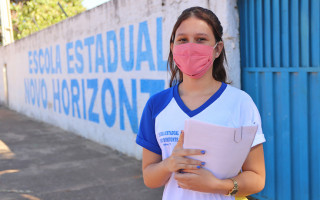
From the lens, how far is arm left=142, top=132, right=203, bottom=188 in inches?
51.8

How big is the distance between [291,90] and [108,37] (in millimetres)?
4122

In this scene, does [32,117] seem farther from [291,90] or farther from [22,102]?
[291,90]

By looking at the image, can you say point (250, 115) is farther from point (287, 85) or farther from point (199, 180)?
point (287, 85)

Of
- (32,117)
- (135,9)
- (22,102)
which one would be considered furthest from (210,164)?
(22,102)

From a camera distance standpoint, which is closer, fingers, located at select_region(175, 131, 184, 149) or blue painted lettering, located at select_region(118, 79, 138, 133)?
fingers, located at select_region(175, 131, 184, 149)

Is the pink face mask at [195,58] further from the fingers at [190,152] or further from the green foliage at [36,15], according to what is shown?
the green foliage at [36,15]

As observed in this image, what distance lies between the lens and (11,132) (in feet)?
29.3

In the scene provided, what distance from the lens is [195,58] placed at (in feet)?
4.99

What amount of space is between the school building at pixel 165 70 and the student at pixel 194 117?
1.84 m

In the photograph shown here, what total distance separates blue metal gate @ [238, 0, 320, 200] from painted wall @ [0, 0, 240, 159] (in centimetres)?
26

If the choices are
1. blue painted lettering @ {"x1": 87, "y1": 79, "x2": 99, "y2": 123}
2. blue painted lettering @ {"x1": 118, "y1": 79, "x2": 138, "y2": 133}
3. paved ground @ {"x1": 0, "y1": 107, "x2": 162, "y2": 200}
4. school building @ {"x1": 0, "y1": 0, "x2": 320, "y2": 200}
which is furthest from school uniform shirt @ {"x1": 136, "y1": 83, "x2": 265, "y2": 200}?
blue painted lettering @ {"x1": 87, "y1": 79, "x2": 99, "y2": 123}

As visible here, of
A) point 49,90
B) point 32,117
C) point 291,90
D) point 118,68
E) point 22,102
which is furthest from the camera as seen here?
point 22,102

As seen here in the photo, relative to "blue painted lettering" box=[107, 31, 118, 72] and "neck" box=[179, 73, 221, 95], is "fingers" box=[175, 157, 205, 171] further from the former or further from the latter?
"blue painted lettering" box=[107, 31, 118, 72]

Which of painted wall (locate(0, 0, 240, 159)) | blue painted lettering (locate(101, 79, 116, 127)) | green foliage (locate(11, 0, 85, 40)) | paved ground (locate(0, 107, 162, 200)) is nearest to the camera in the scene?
paved ground (locate(0, 107, 162, 200))
